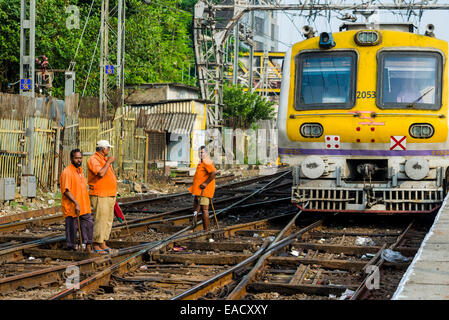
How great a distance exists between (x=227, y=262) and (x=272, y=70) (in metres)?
65.8

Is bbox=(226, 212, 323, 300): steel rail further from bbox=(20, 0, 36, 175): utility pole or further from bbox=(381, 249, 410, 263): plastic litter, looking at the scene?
bbox=(20, 0, 36, 175): utility pole

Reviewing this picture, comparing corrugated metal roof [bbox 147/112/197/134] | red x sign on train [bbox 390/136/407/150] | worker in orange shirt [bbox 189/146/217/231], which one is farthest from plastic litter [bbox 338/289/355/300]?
corrugated metal roof [bbox 147/112/197/134]

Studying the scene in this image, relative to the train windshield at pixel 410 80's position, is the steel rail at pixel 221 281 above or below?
below

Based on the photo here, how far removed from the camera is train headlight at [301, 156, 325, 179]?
12.0 metres

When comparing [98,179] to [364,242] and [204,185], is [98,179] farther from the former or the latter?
[364,242]

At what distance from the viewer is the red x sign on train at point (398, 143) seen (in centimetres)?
1184

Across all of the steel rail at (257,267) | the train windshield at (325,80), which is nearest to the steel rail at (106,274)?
the steel rail at (257,267)

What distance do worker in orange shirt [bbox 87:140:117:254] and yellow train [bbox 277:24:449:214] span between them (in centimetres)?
385

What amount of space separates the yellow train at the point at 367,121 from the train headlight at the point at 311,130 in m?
0.02

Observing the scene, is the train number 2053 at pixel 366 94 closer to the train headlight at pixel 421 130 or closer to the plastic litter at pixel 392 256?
the train headlight at pixel 421 130

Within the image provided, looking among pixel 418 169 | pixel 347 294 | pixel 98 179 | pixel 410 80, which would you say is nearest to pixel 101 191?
pixel 98 179

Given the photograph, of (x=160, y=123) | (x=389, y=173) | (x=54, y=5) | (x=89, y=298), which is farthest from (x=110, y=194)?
(x=54, y=5)

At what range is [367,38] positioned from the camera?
40.2 feet

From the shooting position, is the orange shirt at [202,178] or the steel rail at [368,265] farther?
the orange shirt at [202,178]
